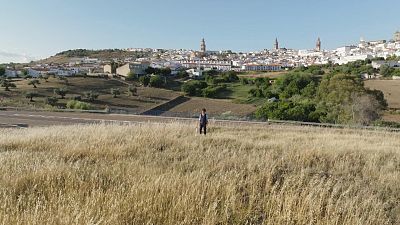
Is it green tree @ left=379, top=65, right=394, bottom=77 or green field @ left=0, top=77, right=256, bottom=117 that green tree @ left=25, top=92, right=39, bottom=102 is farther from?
green tree @ left=379, top=65, right=394, bottom=77

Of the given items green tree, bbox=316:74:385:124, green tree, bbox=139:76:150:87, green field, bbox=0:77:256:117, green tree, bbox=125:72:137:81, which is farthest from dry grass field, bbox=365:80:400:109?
green tree, bbox=125:72:137:81

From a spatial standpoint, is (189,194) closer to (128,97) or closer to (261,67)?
(128,97)

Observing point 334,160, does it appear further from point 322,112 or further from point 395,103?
point 395,103

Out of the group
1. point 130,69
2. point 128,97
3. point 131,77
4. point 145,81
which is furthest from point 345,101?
point 130,69

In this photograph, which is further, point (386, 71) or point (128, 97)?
point (386, 71)

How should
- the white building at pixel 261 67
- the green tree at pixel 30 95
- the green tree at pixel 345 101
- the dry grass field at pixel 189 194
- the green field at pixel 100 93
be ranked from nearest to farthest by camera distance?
the dry grass field at pixel 189 194 < the green tree at pixel 345 101 < the green tree at pixel 30 95 < the green field at pixel 100 93 < the white building at pixel 261 67

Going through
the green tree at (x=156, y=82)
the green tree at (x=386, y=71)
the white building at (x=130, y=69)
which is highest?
the white building at (x=130, y=69)

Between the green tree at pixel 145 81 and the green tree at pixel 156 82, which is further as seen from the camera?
the green tree at pixel 145 81

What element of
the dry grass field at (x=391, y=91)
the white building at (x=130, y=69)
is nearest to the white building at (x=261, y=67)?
the white building at (x=130, y=69)

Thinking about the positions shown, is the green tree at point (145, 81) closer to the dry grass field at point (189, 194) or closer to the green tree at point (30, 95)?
the green tree at point (30, 95)

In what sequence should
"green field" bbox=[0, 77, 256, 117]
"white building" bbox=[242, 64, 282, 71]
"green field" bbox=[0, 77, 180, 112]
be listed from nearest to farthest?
"green field" bbox=[0, 77, 256, 117], "green field" bbox=[0, 77, 180, 112], "white building" bbox=[242, 64, 282, 71]

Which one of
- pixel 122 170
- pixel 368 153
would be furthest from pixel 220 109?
pixel 122 170

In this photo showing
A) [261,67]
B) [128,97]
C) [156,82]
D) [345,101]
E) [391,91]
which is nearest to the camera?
[345,101]

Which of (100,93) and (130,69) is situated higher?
(130,69)
